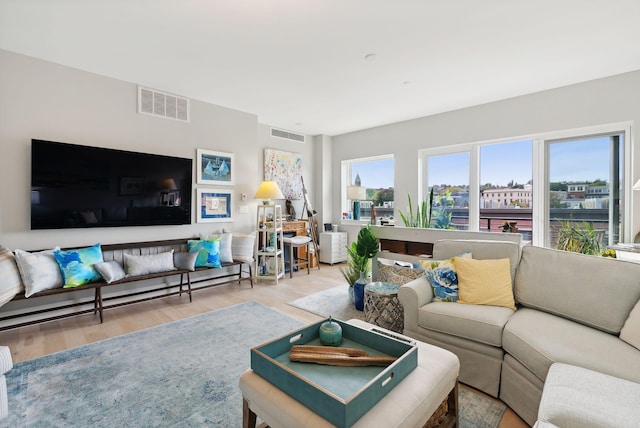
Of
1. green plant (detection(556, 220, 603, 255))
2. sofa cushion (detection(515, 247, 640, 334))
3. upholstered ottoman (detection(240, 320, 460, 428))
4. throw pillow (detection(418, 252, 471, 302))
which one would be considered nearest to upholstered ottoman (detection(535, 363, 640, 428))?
upholstered ottoman (detection(240, 320, 460, 428))

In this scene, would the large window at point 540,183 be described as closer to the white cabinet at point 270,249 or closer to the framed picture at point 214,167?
the white cabinet at point 270,249

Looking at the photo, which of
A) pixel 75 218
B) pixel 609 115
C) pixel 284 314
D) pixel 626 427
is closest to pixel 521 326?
pixel 626 427

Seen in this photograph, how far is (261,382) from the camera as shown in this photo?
130 centimetres

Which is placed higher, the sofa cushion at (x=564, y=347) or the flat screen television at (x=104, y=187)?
the flat screen television at (x=104, y=187)

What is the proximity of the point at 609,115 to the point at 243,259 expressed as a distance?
486cm

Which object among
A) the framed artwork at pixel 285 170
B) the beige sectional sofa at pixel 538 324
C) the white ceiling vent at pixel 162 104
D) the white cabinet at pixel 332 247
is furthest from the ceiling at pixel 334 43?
the white cabinet at pixel 332 247

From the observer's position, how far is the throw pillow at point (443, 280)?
2291 mm

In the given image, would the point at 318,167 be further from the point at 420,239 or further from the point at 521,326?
the point at 521,326

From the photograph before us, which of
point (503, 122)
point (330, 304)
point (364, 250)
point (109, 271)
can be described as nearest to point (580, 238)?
point (503, 122)

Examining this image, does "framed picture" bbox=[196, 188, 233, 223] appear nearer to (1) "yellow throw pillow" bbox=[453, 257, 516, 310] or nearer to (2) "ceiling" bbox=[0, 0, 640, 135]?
(2) "ceiling" bbox=[0, 0, 640, 135]

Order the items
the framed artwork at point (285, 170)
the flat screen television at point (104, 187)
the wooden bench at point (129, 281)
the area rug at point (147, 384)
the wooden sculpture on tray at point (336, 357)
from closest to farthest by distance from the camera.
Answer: the wooden sculpture on tray at point (336, 357)
the area rug at point (147, 384)
the wooden bench at point (129, 281)
the flat screen television at point (104, 187)
the framed artwork at point (285, 170)

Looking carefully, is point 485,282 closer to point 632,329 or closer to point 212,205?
point 632,329

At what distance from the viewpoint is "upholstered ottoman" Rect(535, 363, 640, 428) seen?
3.65ft

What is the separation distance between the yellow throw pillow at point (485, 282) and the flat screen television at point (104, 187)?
3.46 metres
